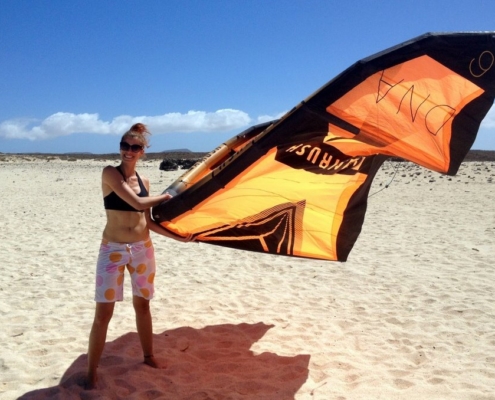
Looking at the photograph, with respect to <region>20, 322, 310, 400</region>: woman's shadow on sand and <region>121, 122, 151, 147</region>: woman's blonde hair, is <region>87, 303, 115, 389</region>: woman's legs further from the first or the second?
<region>121, 122, 151, 147</region>: woman's blonde hair

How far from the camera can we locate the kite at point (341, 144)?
3.31 m

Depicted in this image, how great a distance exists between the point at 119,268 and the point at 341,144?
1.96 meters

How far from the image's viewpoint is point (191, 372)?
162 inches

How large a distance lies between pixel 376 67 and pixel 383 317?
3229 millimetres

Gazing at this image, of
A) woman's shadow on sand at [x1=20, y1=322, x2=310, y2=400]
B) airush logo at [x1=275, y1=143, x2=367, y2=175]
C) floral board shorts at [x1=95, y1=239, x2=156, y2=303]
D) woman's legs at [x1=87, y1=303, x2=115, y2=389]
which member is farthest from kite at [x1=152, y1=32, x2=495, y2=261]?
woman's shadow on sand at [x1=20, y1=322, x2=310, y2=400]

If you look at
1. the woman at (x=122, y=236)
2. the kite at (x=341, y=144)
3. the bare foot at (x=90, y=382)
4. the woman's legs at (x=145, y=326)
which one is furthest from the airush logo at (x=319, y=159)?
the bare foot at (x=90, y=382)

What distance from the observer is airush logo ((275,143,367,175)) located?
3.67m

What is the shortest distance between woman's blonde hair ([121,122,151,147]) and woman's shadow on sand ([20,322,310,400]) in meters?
1.90

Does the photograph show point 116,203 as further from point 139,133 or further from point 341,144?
point 341,144

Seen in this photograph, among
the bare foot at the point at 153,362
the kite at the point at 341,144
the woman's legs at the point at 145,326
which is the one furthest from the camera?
the bare foot at the point at 153,362

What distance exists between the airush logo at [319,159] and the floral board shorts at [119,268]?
1265 millimetres

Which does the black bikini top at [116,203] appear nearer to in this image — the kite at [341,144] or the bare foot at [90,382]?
the kite at [341,144]

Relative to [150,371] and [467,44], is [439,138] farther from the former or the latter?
[150,371]

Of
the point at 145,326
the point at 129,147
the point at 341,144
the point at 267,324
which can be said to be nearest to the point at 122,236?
the point at 129,147
